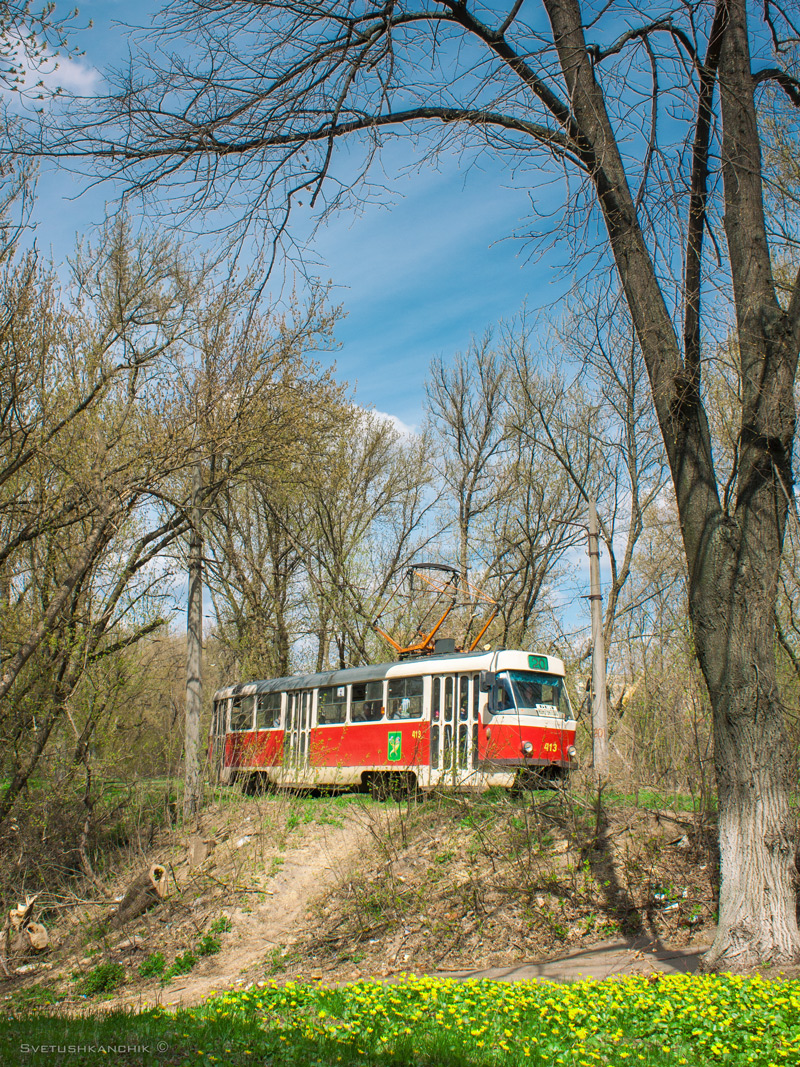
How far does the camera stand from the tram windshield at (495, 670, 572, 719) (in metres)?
13.4

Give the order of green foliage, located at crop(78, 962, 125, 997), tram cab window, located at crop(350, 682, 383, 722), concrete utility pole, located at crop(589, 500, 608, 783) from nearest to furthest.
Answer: green foliage, located at crop(78, 962, 125, 997) < concrete utility pole, located at crop(589, 500, 608, 783) < tram cab window, located at crop(350, 682, 383, 722)

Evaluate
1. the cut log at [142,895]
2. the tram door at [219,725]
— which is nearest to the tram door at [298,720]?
the tram door at [219,725]

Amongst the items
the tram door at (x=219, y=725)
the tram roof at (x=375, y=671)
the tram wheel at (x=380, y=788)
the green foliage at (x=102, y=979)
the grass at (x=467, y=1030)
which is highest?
the tram roof at (x=375, y=671)

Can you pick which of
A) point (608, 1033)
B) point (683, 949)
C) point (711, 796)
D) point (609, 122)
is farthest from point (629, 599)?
point (608, 1033)

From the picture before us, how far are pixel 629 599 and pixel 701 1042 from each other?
58.3 feet

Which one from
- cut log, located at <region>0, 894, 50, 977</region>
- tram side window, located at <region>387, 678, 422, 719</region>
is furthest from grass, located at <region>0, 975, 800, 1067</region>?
tram side window, located at <region>387, 678, 422, 719</region>

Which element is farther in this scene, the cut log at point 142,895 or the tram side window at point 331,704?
the tram side window at point 331,704

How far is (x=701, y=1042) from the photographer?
4520mm

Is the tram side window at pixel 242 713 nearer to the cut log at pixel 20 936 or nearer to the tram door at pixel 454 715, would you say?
the tram door at pixel 454 715

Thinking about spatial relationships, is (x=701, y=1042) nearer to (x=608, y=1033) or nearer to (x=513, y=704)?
(x=608, y=1033)

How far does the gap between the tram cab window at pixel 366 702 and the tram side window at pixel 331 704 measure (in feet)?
0.91

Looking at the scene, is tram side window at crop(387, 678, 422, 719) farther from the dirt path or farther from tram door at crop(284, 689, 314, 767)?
tram door at crop(284, 689, 314, 767)

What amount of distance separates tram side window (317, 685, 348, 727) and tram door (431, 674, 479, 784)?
2.76 m

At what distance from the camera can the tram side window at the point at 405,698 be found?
14492mm
